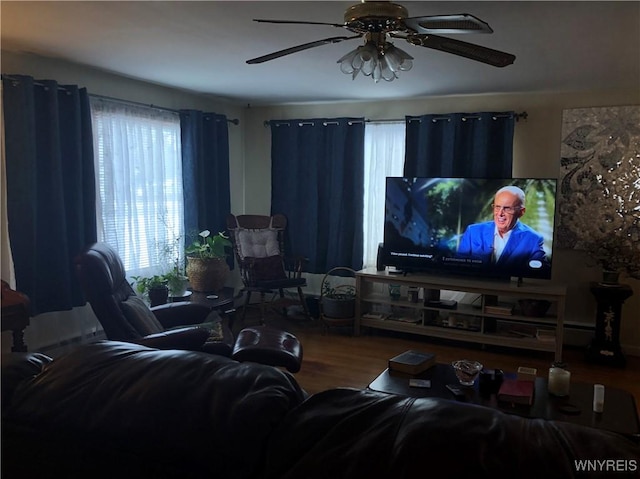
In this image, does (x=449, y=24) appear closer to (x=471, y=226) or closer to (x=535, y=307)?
(x=471, y=226)

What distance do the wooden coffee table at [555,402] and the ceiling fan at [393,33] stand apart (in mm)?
1475

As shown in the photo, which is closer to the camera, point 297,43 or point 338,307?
point 297,43

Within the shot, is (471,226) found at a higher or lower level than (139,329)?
higher

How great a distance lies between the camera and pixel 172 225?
5047 millimetres

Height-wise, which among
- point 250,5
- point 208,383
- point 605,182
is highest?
point 250,5

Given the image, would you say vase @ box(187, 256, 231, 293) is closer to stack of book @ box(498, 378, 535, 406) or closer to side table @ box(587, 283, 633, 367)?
stack of book @ box(498, 378, 535, 406)

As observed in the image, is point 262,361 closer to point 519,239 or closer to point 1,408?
point 1,408

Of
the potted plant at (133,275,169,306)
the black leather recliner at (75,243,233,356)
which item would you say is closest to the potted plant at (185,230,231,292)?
the potted plant at (133,275,169,306)

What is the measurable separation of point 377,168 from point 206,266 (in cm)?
193

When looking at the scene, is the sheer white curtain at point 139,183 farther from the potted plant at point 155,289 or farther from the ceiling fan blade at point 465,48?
the ceiling fan blade at point 465,48

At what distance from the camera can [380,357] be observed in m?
4.38

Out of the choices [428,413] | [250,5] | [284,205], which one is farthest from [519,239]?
[428,413]

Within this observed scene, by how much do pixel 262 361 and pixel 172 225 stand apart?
2.56 metres

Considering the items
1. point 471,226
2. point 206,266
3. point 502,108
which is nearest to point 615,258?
point 471,226
